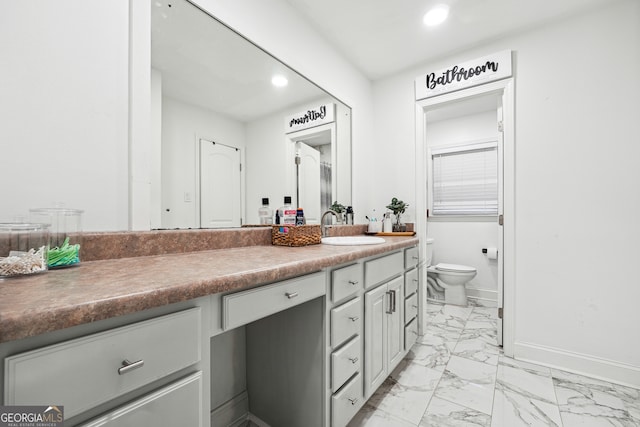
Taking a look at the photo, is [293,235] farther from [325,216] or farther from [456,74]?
[456,74]

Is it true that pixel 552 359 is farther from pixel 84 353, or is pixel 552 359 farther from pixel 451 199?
pixel 84 353

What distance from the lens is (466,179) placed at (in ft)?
11.6

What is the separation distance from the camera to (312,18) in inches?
75.0

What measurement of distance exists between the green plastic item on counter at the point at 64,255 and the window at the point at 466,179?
3.68 m

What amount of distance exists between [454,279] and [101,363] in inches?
130

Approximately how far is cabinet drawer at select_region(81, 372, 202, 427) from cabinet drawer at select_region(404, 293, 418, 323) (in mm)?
1514

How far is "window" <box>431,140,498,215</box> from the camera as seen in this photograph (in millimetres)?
3365

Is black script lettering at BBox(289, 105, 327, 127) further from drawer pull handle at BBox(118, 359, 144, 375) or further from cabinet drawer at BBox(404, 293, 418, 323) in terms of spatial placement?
drawer pull handle at BBox(118, 359, 144, 375)

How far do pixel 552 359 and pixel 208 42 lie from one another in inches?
114

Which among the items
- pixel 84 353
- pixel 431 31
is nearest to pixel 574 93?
pixel 431 31

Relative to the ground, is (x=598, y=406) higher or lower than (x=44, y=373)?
lower

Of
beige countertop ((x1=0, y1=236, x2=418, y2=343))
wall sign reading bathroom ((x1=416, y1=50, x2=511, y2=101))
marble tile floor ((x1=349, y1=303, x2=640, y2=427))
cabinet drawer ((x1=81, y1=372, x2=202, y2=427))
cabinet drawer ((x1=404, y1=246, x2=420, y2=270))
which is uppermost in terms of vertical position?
wall sign reading bathroom ((x1=416, y1=50, x2=511, y2=101))

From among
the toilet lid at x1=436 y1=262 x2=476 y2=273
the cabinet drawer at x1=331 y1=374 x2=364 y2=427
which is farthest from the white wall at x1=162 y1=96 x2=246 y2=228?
the toilet lid at x1=436 y1=262 x2=476 y2=273

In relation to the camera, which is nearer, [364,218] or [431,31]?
[431,31]
